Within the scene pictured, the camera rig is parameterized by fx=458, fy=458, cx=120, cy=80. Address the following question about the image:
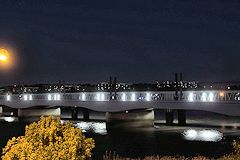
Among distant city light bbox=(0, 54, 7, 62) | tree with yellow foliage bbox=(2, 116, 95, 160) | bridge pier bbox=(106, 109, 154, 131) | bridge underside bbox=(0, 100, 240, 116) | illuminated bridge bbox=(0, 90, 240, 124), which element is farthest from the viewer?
bridge pier bbox=(106, 109, 154, 131)

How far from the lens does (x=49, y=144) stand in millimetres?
11742

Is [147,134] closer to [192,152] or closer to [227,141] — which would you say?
[227,141]

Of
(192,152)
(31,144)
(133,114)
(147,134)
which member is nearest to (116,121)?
(133,114)

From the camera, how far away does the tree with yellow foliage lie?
11398 millimetres

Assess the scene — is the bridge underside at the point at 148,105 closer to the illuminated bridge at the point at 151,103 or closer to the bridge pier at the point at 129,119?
the illuminated bridge at the point at 151,103

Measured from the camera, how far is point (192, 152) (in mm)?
47000

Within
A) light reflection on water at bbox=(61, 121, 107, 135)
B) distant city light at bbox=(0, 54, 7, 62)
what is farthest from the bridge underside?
distant city light at bbox=(0, 54, 7, 62)

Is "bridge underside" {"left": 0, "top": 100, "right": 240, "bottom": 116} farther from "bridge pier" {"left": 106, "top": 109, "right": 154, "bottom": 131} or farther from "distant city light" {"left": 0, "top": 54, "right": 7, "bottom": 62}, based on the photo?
"distant city light" {"left": 0, "top": 54, "right": 7, "bottom": 62}

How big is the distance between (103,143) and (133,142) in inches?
157

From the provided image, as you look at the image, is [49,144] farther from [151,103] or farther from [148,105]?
[148,105]

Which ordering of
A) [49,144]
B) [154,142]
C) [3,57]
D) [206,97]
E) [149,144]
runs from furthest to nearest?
1. [206,97]
2. [154,142]
3. [149,144]
4. [49,144]
5. [3,57]

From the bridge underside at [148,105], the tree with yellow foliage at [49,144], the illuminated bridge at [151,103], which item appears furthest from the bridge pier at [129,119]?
the tree with yellow foliage at [49,144]

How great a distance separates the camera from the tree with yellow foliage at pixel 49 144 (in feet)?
37.4

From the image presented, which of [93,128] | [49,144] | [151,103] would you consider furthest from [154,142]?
[49,144]
